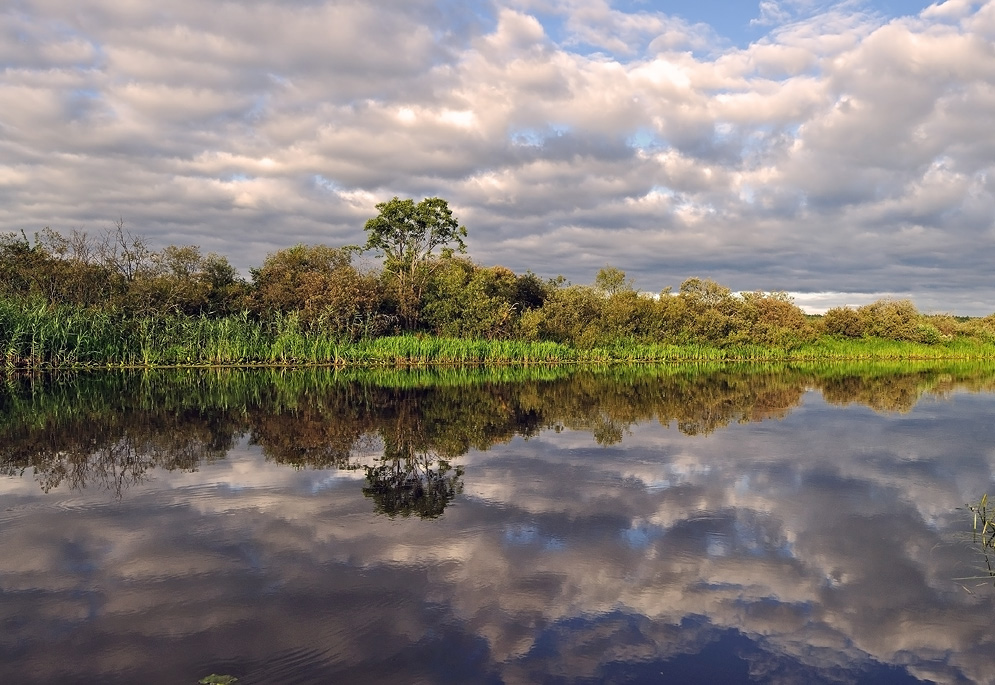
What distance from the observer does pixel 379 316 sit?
127 ft

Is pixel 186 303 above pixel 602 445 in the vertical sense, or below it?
above

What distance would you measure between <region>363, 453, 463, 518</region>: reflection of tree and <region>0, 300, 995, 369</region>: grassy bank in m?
23.6

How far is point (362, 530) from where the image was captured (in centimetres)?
729

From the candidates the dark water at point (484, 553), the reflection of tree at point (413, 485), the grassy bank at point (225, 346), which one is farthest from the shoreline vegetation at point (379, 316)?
the reflection of tree at point (413, 485)

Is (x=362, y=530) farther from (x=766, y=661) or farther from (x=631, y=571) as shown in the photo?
(x=766, y=661)

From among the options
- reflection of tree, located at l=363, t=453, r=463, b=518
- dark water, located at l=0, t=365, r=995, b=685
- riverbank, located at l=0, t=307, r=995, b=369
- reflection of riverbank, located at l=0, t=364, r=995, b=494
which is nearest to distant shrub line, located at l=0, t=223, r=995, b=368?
riverbank, located at l=0, t=307, r=995, b=369

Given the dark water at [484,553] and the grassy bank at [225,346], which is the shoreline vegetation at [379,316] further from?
the dark water at [484,553]

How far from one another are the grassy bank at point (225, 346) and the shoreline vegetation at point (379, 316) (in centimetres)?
7

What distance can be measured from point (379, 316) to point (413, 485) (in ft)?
99.3

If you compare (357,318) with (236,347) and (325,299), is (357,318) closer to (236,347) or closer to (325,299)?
(325,299)

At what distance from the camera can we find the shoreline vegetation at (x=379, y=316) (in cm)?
3123

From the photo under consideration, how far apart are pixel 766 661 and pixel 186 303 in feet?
124

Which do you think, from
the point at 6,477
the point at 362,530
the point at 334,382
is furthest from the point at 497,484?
the point at 334,382

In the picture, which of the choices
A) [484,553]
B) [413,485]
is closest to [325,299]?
[413,485]
